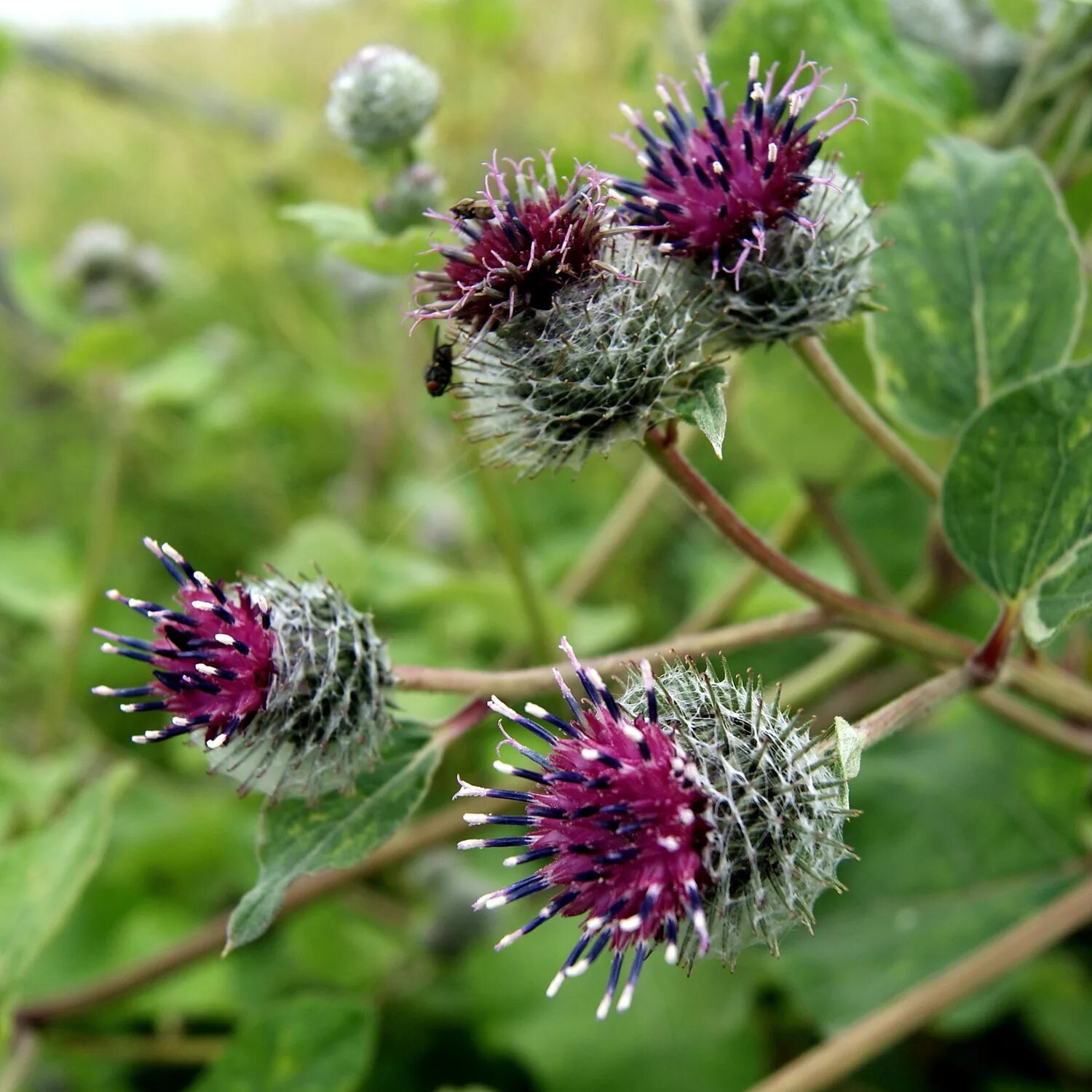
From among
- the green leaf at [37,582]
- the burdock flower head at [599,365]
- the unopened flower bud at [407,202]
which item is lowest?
the burdock flower head at [599,365]

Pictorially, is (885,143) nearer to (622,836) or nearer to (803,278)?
(803,278)

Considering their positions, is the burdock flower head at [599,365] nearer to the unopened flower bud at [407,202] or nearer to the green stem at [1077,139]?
the unopened flower bud at [407,202]

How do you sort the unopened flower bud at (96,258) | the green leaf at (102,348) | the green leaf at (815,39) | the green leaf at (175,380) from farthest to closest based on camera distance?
the unopened flower bud at (96,258)
the green leaf at (175,380)
the green leaf at (102,348)
the green leaf at (815,39)

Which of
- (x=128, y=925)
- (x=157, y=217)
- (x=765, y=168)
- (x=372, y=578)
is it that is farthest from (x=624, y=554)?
(x=157, y=217)

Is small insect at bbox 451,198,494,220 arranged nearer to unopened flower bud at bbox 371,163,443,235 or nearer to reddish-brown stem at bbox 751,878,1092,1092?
unopened flower bud at bbox 371,163,443,235

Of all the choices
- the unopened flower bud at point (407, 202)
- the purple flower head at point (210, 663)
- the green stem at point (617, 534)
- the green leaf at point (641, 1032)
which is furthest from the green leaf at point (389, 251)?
the green leaf at point (641, 1032)

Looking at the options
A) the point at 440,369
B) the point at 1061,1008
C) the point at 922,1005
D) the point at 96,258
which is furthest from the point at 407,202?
the point at 1061,1008

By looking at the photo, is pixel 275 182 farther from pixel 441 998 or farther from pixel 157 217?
pixel 441 998
